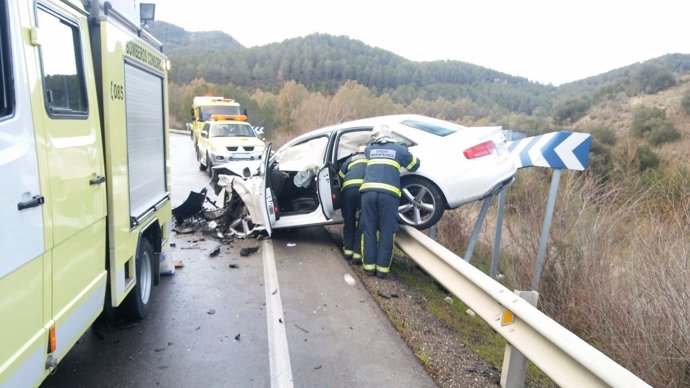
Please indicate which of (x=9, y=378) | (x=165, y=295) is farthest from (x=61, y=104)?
(x=165, y=295)

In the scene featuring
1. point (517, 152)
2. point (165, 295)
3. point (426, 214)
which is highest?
point (517, 152)

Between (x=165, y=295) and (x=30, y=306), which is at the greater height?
(x=30, y=306)

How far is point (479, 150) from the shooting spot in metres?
5.88

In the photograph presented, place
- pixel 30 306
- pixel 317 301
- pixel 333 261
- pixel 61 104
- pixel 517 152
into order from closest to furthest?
pixel 30 306 < pixel 61 104 < pixel 317 301 < pixel 517 152 < pixel 333 261

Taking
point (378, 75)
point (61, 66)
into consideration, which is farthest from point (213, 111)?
point (378, 75)

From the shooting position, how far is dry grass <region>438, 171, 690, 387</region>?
3.49 meters

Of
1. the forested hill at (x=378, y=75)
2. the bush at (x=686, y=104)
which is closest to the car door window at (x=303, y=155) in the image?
the bush at (x=686, y=104)

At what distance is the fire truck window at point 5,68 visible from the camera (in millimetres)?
2145

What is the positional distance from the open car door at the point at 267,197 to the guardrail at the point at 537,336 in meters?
3.11

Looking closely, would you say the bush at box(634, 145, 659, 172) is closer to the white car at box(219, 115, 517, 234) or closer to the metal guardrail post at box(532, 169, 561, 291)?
the white car at box(219, 115, 517, 234)

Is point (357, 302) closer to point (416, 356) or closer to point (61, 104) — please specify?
point (416, 356)

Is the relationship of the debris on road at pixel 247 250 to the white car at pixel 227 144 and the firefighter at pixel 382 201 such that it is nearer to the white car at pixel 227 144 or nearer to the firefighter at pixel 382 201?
the firefighter at pixel 382 201

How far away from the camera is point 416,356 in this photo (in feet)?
12.9

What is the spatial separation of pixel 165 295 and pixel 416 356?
9.23ft
